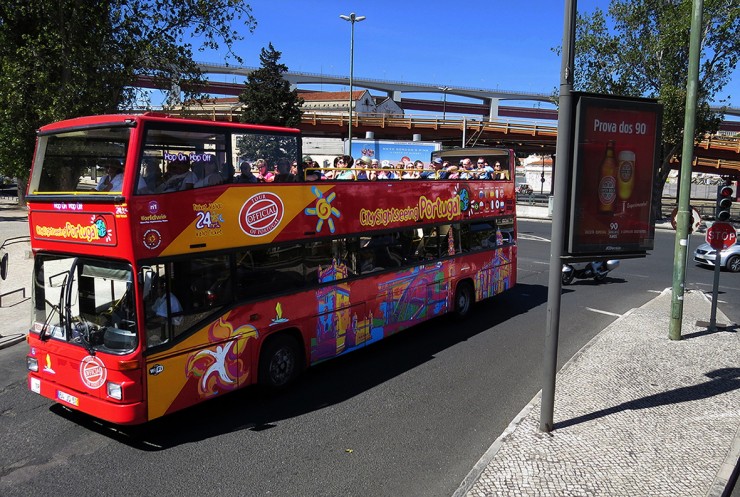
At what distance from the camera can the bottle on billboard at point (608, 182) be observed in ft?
19.8

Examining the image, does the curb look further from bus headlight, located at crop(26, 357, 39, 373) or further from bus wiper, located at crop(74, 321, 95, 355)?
bus headlight, located at crop(26, 357, 39, 373)

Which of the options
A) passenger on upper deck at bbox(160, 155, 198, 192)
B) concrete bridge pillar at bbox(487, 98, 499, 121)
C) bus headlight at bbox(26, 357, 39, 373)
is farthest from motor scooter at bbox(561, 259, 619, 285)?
concrete bridge pillar at bbox(487, 98, 499, 121)

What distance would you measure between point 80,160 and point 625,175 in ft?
20.9

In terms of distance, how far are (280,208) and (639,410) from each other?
5280 millimetres

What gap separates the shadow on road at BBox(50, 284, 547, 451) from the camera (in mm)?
6406

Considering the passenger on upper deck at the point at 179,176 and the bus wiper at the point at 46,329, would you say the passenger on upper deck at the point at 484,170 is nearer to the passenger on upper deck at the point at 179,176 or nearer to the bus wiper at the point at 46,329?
the passenger on upper deck at the point at 179,176

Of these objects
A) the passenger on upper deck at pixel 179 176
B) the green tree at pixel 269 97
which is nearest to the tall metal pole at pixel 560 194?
the passenger on upper deck at pixel 179 176

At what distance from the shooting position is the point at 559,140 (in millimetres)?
5824

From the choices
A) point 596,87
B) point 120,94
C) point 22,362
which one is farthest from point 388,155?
point 22,362

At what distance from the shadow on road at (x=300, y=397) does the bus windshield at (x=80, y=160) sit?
2847 mm

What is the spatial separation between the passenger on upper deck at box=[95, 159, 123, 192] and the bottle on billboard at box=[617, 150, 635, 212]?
5486mm

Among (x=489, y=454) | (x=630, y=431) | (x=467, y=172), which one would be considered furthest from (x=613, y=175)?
Answer: (x=467, y=172)

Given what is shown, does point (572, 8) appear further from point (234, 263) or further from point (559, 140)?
point (234, 263)

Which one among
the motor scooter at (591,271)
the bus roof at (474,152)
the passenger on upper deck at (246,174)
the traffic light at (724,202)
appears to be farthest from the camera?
the motor scooter at (591,271)
